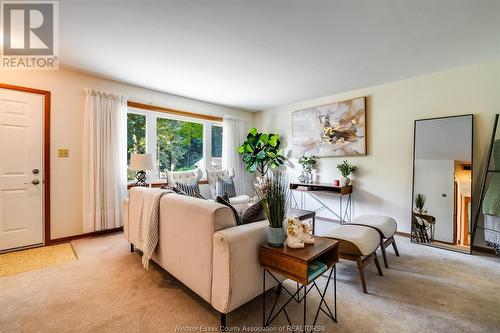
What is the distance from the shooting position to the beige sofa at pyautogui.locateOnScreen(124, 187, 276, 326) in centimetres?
147

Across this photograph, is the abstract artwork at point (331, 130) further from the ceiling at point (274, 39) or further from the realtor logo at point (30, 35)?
the realtor logo at point (30, 35)

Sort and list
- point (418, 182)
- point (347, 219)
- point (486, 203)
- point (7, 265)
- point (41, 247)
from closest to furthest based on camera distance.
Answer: point (7, 265) < point (486, 203) < point (41, 247) < point (418, 182) < point (347, 219)

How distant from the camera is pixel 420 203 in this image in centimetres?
328

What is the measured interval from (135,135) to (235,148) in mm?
2112

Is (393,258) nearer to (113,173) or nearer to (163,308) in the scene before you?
(163,308)

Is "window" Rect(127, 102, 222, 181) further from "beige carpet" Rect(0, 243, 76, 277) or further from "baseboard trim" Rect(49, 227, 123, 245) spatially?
"beige carpet" Rect(0, 243, 76, 277)

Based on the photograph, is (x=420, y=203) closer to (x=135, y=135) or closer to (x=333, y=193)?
(x=333, y=193)

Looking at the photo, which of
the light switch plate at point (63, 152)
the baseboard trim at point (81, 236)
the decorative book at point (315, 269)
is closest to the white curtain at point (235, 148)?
the baseboard trim at point (81, 236)

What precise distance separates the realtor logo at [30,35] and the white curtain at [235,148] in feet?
9.87

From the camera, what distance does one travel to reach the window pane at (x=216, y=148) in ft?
16.6

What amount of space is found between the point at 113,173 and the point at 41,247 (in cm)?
126

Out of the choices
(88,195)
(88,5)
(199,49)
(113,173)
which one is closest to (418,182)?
(199,49)

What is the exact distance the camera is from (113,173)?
3512mm

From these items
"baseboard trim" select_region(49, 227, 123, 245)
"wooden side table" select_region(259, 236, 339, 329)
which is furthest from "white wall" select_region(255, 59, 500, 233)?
"baseboard trim" select_region(49, 227, 123, 245)
